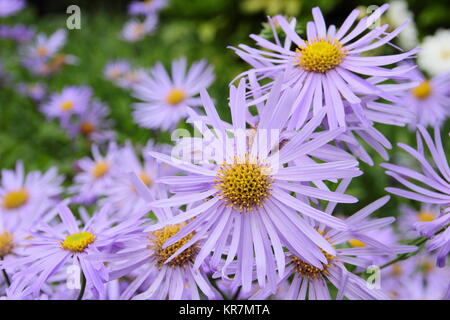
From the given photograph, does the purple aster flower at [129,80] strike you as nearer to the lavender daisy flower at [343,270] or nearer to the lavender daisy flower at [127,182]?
the lavender daisy flower at [127,182]

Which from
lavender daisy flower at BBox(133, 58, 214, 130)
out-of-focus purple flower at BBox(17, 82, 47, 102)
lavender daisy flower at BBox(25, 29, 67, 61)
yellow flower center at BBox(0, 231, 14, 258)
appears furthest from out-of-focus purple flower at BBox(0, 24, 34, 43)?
yellow flower center at BBox(0, 231, 14, 258)

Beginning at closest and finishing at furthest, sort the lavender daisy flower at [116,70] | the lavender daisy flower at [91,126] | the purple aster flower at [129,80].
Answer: the lavender daisy flower at [91,126] → the purple aster flower at [129,80] → the lavender daisy flower at [116,70]

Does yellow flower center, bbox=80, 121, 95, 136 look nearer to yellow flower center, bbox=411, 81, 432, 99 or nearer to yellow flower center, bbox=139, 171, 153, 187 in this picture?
yellow flower center, bbox=139, 171, 153, 187

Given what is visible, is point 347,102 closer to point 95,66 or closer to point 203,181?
point 203,181

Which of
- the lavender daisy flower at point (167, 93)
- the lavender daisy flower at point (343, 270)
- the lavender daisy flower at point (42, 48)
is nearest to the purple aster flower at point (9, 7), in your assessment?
the lavender daisy flower at point (42, 48)

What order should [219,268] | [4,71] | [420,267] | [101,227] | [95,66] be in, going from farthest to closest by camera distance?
[95,66], [4,71], [420,267], [101,227], [219,268]
